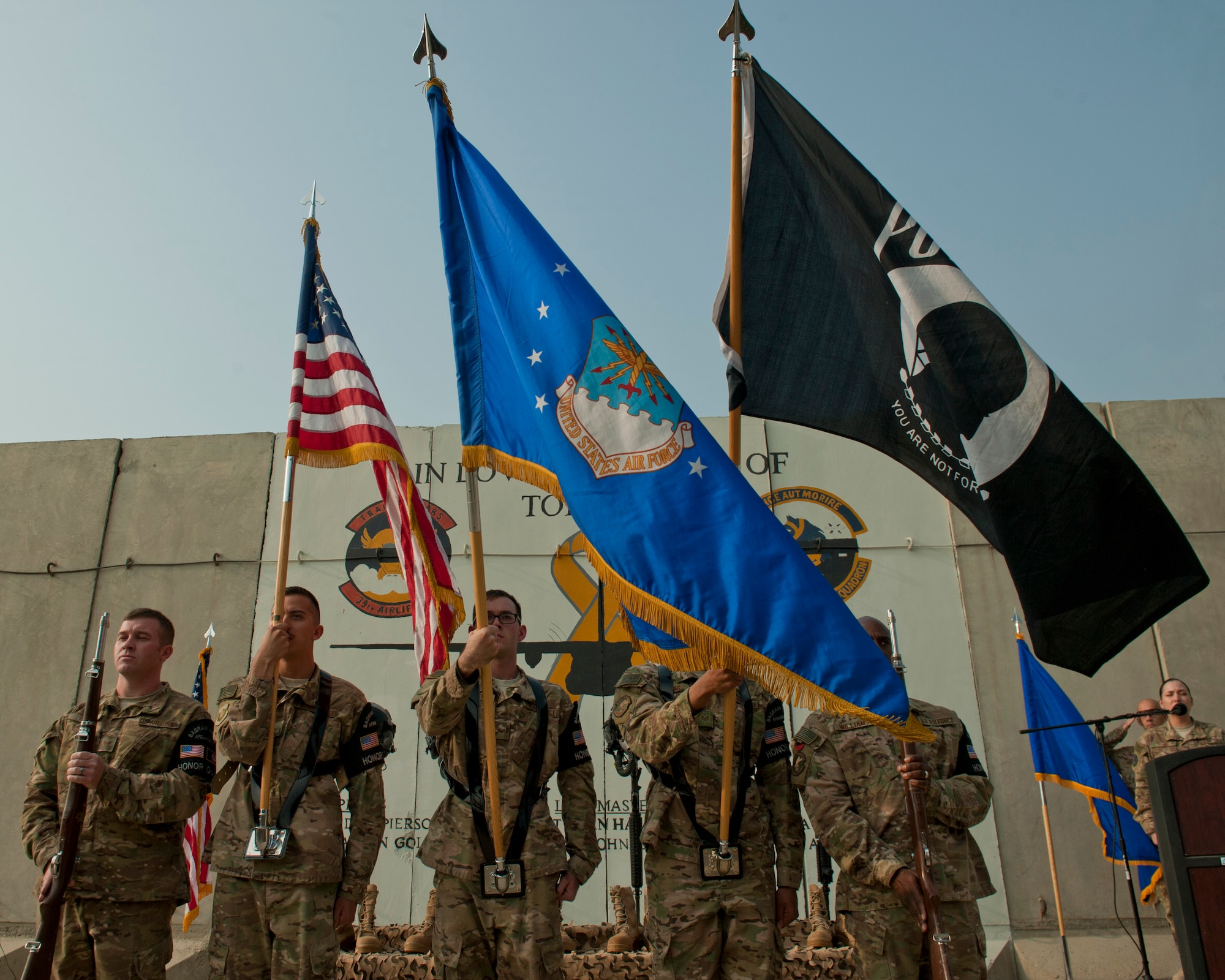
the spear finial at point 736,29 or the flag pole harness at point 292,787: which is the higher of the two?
the spear finial at point 736,29

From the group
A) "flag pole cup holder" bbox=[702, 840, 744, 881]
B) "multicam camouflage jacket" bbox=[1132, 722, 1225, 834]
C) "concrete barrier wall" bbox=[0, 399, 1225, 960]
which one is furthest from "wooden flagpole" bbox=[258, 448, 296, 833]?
"multicam camouflage jacket" bbox=[1132, 722, 1225, 834]

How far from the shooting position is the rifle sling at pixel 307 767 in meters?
3.37

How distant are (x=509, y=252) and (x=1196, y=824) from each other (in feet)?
9.33

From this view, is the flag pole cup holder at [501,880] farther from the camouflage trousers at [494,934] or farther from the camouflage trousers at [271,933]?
the camouflage trousers at [271,933]

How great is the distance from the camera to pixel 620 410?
3.07m

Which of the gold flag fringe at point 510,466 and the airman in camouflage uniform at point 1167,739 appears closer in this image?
the gold flag fringe at point 510,466

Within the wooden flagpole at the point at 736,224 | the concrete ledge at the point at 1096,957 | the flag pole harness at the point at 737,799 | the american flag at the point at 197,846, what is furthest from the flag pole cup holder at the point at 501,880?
the concrete ledge at the point at 1096,957

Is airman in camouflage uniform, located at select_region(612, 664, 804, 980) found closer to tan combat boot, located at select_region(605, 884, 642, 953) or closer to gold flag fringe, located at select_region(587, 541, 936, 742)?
gold flag fringe, located at select_region(587, 541, 936, 742)

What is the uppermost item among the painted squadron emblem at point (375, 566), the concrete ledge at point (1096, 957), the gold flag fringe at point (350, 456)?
the painted squadron emblem at point (375, 566)

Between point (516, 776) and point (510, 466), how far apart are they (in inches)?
47.9

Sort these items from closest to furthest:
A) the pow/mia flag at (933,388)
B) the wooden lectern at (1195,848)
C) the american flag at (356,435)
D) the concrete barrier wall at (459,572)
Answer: the wooden lectern at (1195,848) < the pow/mia flag at (933,388) < the american flag at (356,435) < the concrete barrier wall at (459,572)

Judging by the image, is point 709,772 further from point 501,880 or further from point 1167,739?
point 1167,739

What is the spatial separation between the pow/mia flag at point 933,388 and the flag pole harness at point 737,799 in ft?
3.71

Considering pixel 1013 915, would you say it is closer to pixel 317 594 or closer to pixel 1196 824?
pixel 1196 824
